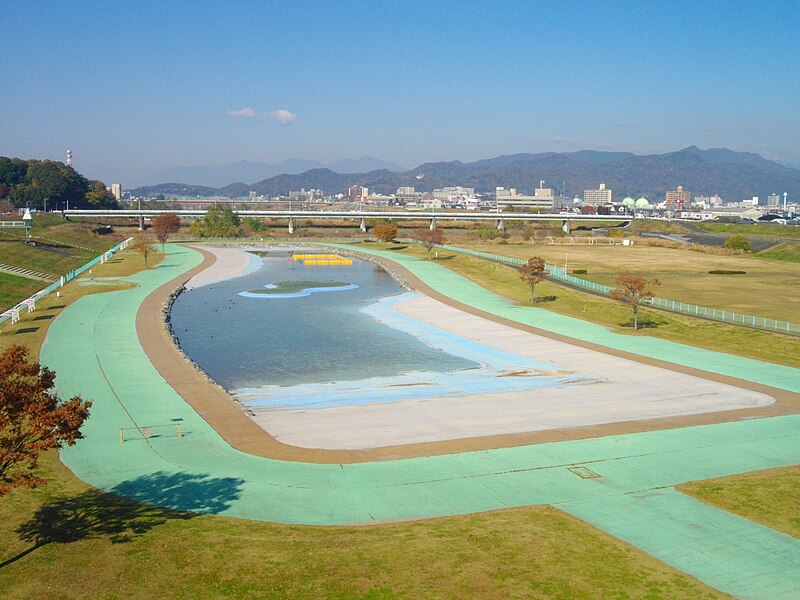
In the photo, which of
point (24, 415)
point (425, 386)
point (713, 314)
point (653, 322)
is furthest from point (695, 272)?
point (24, 415)

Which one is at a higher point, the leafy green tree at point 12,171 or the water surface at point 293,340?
the leafy green tree at point 12,171

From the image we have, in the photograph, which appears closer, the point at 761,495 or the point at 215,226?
the point at 761,495

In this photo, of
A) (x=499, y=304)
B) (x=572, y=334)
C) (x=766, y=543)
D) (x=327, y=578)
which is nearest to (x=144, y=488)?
(x=327, y=578)

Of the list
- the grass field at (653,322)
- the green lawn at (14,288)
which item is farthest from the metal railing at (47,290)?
the grass field at (653,322)

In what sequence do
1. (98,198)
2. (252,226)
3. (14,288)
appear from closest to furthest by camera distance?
1. (14,288)
2. (252,226)
3. (98,198)

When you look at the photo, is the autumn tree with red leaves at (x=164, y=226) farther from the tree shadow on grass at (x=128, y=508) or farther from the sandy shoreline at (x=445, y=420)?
the tree shadow on grass at (x=128, y=508)

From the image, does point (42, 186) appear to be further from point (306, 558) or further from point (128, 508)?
point (306, 558)
